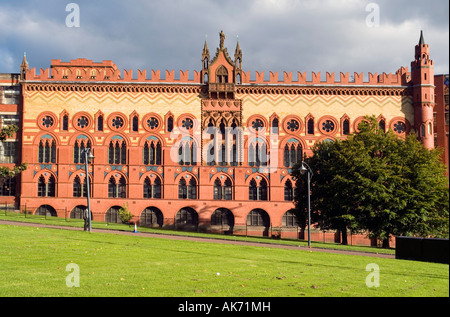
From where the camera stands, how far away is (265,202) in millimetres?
55375

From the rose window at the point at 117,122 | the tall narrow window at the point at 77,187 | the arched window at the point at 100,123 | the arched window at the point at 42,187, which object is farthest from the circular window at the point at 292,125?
the arched window at the point at 42,187

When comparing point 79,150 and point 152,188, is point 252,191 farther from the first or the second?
point 79,150

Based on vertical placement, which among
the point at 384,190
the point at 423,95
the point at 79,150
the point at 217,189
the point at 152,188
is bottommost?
the point at 384,190

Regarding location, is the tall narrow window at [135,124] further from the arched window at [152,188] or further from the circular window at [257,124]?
the circular window at [257,124]

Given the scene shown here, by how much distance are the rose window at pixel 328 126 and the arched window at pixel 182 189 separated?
636 inches

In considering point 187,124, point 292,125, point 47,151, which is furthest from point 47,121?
point 292,125

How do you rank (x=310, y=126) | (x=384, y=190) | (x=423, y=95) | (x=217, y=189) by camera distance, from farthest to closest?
1. (x=310, y=126)
2. (x=423, y=95)
3. (x=217, y=189)
4. (x=384, y=190)

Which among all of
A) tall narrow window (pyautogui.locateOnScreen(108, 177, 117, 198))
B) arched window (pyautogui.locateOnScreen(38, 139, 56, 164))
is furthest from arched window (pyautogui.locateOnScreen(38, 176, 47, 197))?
tall narrow window (pyautogui.locateOnScreen(108, 177, 117, 198))

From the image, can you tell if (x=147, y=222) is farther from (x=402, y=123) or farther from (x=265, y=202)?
(x=402, y=123)

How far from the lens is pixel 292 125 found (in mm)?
57250

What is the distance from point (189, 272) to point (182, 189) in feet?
127
